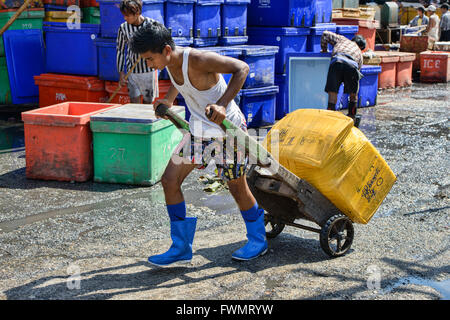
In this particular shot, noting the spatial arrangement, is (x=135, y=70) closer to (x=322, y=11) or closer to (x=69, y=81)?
(x=69, y=81)

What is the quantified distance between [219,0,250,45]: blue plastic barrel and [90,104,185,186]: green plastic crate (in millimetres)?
3638

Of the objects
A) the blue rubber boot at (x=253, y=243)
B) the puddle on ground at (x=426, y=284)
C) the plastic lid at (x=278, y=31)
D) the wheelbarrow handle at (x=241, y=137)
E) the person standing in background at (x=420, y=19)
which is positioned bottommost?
the puddle on ground at (x=426, y=284)

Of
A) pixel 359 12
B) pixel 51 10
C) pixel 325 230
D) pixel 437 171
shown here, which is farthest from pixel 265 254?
pixel 359 12

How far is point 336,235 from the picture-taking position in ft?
14.9

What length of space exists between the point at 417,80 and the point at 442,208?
1163 cm

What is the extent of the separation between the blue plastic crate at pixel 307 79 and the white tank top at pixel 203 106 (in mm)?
6345

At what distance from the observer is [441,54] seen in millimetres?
16266

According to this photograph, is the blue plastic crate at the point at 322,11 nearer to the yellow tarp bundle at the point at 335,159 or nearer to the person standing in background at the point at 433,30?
the yellow tarp bundle at the point at 335,159

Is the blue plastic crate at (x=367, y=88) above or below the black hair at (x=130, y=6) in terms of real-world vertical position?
below

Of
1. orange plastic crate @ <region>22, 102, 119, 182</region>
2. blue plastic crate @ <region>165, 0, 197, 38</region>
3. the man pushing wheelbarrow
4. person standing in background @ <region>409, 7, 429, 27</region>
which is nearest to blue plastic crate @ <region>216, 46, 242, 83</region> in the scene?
blue plastic crate @ <region>165, 0, 197, 38</region>

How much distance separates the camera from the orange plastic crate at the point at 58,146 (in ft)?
21.9

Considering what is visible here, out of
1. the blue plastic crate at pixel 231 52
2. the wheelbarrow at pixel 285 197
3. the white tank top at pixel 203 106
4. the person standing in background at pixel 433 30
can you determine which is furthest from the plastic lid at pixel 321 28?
the person standing in background at pixel 433 30
